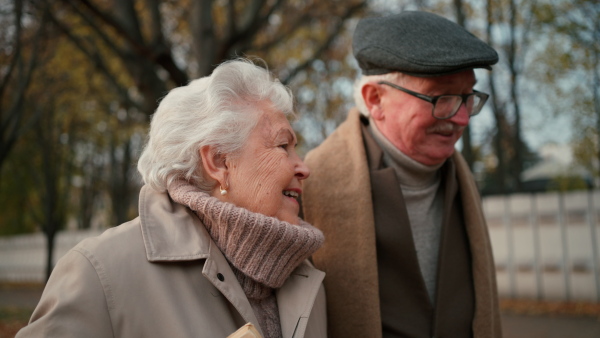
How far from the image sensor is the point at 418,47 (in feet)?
8.20

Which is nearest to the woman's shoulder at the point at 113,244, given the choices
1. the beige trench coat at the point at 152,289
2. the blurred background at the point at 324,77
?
the beige trench coat at the point at 152,289

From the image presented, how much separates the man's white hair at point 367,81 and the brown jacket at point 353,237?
6cm

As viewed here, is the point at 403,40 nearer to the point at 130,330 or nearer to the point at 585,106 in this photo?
the point at 130,330

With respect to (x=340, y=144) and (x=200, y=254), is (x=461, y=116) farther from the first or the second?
(x=200, y=254)

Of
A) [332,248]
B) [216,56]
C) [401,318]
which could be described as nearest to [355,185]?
[332,248]

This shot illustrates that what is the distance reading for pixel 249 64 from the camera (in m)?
2.37

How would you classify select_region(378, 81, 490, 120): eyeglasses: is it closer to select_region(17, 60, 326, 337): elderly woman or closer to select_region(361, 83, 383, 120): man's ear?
select_region(361, 83, 383, 120): man's ear

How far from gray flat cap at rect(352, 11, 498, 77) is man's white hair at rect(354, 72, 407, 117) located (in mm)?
22

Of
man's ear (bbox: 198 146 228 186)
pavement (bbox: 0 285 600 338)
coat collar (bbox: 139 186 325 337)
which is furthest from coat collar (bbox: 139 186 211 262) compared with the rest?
pavement (bbox: 0 285 600 338)

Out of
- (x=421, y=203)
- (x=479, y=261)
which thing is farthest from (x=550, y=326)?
(x=421, y=203)

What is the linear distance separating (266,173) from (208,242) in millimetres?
330

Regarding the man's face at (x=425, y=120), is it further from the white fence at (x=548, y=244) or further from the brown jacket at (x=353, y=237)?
the white fence at (x=548, y=244)

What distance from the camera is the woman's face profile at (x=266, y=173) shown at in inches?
84.4

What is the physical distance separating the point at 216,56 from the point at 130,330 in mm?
4908
